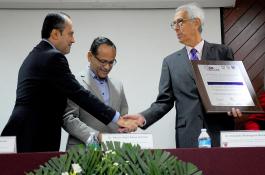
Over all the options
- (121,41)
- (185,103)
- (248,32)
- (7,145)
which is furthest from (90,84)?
(248,32)

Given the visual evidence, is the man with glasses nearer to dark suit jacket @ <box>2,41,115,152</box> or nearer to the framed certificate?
dark suit jacket @ <box>2,41,115,152</box>

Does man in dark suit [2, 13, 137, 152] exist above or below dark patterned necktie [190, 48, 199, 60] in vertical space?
below

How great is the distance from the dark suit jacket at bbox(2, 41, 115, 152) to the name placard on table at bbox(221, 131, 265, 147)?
74 centimetres

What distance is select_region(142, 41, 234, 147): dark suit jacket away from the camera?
276cm

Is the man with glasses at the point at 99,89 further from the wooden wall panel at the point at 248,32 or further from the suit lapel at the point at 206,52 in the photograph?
the wooden wall panel at the point at 248,32

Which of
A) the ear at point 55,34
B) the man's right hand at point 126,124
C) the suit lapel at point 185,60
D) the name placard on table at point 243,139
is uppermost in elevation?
the ear at point 55,34

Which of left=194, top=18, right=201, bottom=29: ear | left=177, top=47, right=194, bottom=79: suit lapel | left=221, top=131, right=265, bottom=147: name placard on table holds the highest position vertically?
left=194, top=18, right=201, bottom=29: ear

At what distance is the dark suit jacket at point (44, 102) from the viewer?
242cm

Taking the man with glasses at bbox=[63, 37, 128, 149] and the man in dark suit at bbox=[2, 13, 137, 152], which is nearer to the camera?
the man in dark suit at bbox=[2, 13, 137, 152]

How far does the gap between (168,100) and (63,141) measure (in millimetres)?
1274

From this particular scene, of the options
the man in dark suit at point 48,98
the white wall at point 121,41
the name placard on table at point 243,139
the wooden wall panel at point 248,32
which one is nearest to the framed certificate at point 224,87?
the name placard on table at point 243,139

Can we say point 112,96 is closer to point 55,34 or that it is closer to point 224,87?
point 55,34

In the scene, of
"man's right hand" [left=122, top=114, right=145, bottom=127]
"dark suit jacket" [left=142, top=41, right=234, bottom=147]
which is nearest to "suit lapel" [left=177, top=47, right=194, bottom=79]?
"dark suit jacket" [left=142, top=41, right=234, bottom=147]

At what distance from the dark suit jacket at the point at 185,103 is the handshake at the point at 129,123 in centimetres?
8
